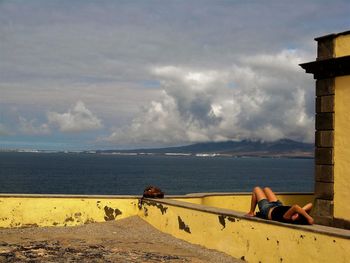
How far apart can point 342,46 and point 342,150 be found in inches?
90.7

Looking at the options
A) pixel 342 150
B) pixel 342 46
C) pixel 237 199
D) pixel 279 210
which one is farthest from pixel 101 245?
pixel 342 46

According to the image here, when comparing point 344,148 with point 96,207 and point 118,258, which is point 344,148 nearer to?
point 118,258

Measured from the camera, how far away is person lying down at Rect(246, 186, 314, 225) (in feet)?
27.0

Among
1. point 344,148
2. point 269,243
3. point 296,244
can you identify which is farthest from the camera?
point 344,148

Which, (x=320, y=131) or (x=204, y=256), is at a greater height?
(x=320, y=131)

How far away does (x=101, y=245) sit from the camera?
10281 millimetres

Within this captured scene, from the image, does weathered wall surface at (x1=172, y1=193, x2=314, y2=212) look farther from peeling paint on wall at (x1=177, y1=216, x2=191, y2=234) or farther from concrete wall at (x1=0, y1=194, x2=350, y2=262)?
peeling paint on wall at (x1=177, y1=216, x2=191, y2=234)

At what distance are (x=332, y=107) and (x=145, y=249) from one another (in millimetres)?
5152

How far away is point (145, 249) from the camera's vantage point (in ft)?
32.7

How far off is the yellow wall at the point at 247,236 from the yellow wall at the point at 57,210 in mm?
1471

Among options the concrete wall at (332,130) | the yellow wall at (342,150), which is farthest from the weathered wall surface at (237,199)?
the yellow wall at (342,150)

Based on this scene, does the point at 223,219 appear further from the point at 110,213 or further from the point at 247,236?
the point at 110,213

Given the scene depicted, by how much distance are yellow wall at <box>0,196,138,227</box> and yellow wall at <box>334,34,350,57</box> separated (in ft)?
22.6

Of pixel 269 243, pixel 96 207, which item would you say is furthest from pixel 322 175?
pixel 96 207
